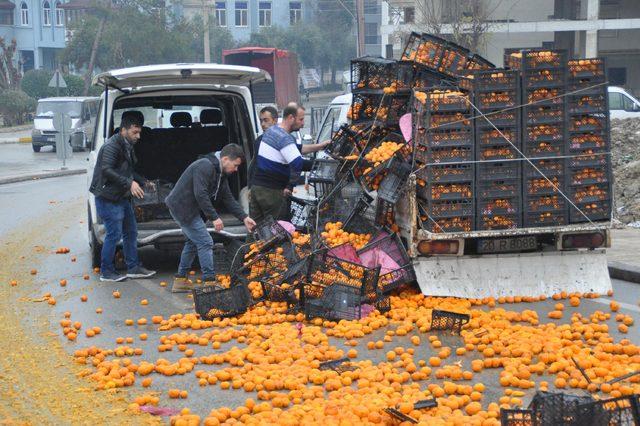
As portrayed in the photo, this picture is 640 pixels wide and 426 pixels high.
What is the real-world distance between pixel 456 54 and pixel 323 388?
550 centimetres

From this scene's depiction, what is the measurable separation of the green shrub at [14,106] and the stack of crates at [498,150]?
167 ft

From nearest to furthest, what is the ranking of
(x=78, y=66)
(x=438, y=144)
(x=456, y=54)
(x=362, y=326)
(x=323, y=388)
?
(x=323, y=388) → (x=362, y=326) → (x=438, y=144) → (x=456, y=54) → (x=78, y=66)

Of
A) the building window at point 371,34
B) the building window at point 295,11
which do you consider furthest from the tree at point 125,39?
the building window at point 371,34

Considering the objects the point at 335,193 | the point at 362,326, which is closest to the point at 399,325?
the point at 362,326

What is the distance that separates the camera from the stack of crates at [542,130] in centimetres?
1022

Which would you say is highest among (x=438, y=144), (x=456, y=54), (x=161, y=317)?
(x=456, y=54)

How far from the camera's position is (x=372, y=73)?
1197cm

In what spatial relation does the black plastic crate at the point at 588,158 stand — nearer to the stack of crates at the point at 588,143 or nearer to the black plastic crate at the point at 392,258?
the stack of crates at the point at 588,143

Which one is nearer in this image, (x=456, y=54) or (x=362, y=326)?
(x=362, y=326)

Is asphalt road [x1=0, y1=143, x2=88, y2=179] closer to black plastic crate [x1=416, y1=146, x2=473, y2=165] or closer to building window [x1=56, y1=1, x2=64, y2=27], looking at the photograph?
black plastic crate [x1=416, y1=146, x2=473, y2=165]

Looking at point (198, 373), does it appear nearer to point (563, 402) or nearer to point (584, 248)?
point (563, 402)

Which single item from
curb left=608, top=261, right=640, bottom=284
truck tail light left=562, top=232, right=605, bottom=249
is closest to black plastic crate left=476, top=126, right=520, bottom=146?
truck tail light left=562, top=232, right=605, bottom=249

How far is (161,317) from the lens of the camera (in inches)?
374

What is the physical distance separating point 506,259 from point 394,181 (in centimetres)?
144
